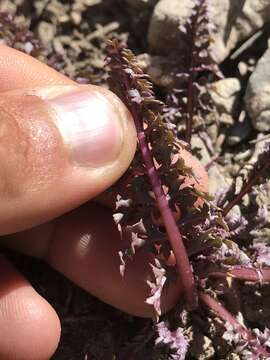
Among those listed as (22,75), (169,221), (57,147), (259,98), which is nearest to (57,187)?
(57,147)

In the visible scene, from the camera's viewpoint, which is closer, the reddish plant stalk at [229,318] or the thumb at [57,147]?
the thumb at [57,147]

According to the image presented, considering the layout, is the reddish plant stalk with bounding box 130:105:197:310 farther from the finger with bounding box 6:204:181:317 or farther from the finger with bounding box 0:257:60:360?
the finger with bounding box 0:257:60:360

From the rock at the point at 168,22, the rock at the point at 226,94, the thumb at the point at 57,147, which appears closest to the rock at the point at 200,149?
the rock at the point at 226,94

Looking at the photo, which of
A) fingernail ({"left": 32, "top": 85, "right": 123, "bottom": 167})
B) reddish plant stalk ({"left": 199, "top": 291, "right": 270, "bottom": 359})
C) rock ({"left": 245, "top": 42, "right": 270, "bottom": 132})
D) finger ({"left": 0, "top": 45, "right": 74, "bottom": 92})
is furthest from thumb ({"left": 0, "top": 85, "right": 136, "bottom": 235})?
rock ({"left": 245, "top": 42, "right": 270, "bottom": 132})

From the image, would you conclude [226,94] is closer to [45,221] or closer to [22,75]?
[22,75]

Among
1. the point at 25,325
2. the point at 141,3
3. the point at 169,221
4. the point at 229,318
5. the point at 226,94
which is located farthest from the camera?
the point at 141,3

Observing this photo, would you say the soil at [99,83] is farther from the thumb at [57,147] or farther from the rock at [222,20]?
the thumb at [57,147]

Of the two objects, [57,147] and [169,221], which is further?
[169,221]
